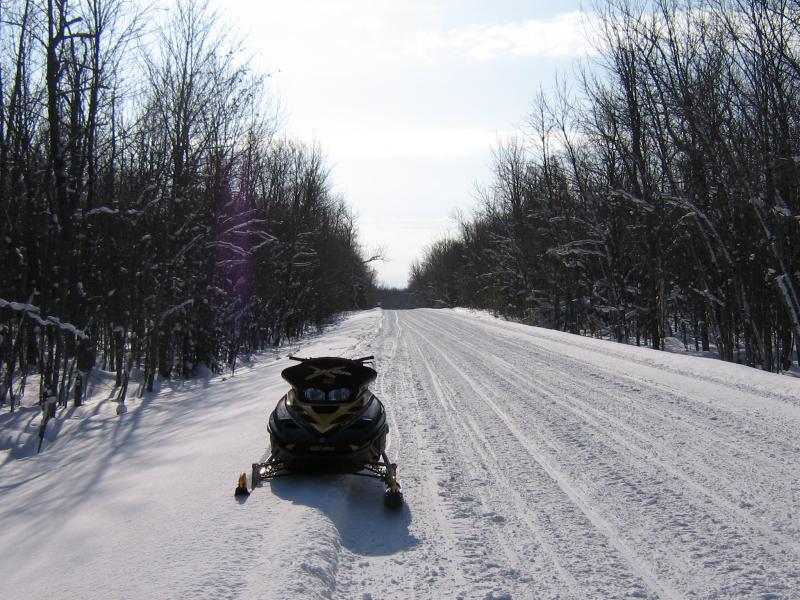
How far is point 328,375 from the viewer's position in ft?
16.1

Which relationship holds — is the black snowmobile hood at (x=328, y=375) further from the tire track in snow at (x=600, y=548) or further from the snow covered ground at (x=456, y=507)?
the tire track in snow at (x=600, y=548)

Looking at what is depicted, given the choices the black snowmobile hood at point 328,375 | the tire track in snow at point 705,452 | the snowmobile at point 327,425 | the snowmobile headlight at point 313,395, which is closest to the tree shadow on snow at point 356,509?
the snowmobile at point 327,425

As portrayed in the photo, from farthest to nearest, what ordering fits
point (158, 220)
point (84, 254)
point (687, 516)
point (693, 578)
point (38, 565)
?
point (158, 220) → point (84, 254) → point (687, 516) → point (38, 565) → point (693, 578)

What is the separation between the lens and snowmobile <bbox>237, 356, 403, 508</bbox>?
4.72 m

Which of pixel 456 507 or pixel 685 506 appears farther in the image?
pixel 456 507

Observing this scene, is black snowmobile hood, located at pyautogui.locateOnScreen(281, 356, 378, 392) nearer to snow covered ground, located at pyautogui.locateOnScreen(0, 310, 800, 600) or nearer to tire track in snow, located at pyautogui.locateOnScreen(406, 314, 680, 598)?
snow covered ground, located at pyautogui.locateOnScreen(0, 310, 800, 600)

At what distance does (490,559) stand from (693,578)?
1.21 metres

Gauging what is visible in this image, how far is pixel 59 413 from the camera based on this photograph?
413 inches

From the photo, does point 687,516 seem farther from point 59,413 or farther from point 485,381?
point 59,413

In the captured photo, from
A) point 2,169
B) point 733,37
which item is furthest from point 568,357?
point 2,169

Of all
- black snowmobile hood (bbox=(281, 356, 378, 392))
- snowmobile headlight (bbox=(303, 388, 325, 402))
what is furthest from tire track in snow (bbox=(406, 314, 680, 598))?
snowmobile headlight (bbox=(303, 388, 325, 402))

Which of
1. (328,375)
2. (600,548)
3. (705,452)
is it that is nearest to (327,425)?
(328,375)

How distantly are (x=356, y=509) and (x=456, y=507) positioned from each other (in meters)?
0.84

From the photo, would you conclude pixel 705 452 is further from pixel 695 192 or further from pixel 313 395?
pixel 695 192
